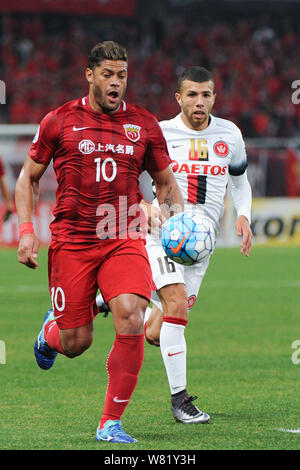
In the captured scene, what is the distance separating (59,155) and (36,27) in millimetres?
25796

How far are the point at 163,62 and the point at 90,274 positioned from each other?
2558 centimetres

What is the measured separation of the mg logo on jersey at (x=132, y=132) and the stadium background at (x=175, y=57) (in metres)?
17.0

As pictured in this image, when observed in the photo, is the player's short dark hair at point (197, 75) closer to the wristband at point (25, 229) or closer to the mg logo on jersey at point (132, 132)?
the mg logo on jersey at point (132, 132)

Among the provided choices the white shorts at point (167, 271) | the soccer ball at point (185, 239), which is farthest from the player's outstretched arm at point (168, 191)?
the white shorts at point (167, 271)

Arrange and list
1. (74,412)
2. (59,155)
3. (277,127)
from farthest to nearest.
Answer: (277,127) < (74,412) < (59,155)

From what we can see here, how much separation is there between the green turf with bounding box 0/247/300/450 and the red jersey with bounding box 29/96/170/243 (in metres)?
1.27

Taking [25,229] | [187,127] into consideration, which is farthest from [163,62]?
[25,229]

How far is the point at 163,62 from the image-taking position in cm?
3066

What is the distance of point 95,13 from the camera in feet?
99.9

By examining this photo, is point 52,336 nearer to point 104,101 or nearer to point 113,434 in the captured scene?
point 113,434

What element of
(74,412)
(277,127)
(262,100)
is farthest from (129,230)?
(262,100)

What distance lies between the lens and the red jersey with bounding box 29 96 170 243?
18.7ft

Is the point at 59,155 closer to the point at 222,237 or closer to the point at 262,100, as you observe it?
the point at 222,237

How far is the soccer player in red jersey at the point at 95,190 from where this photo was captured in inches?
223
